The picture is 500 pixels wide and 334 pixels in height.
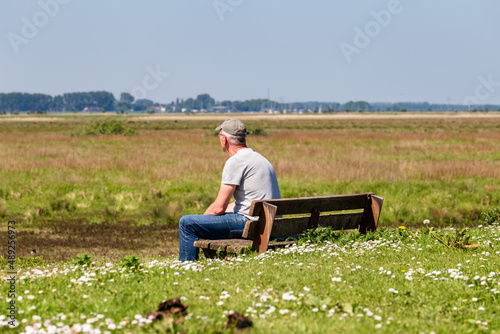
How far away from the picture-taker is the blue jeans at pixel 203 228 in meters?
7.21

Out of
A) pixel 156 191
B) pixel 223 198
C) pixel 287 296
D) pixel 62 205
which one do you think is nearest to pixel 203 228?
pixel 223 198

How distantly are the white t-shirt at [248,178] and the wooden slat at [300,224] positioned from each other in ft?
0.95

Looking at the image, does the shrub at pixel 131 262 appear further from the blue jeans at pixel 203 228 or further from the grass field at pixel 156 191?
the grass field at pixel 156 191

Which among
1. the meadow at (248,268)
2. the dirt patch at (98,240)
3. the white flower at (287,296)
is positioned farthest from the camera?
the dirt patch at (98,240)

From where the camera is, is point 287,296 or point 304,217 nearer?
point 287,296

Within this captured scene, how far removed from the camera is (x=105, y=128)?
153 feet

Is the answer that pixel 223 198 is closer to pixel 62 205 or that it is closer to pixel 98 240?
pixel 98 240

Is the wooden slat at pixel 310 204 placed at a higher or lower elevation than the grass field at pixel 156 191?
higher

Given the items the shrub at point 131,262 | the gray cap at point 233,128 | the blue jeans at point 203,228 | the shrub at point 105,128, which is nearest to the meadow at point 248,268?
the shrub at point 131,262

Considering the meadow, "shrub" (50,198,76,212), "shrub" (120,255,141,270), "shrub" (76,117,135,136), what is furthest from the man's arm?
"shrub" (76,117,135,136)

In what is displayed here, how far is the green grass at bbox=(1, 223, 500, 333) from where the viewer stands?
14.0 feet

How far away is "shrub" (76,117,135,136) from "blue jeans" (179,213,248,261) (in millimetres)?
39499

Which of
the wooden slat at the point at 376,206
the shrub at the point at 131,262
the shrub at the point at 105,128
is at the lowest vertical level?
the shrub at the point at 105,128

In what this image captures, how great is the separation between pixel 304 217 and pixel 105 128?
40922 mm
